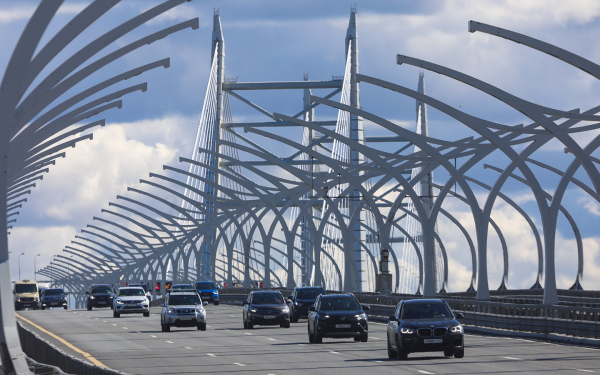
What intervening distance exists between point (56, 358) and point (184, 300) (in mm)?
18952

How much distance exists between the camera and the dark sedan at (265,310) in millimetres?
36781

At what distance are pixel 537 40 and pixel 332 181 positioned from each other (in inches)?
1309

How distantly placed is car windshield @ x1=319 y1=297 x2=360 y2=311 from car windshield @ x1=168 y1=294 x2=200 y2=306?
8.71m

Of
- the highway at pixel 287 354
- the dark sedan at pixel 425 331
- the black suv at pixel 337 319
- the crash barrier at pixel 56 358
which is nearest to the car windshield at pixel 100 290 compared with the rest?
the highway at pixel 287 354

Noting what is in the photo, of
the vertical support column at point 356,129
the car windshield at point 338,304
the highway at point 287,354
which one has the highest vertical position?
the vertical support column at point 356,129

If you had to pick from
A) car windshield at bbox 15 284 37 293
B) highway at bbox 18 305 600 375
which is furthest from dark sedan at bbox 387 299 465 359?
car windshield at bbox 15 284 37 293

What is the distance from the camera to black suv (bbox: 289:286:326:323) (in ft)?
135

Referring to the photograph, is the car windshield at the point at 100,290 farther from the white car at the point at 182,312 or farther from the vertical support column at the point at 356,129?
the white car at the point at 182,312

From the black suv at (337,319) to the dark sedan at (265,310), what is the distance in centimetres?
761

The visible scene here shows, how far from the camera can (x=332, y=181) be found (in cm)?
5712

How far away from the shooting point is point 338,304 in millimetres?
28969

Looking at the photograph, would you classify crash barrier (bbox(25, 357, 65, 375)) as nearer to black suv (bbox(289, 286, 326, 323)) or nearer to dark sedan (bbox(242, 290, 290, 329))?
dark sedan (bbox(242, 290, 290, 329))

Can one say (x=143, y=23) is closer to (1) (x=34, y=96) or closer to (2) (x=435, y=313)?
(1) (x=34, y=96)

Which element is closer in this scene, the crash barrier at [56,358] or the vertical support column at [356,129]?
the crash barrier at [56,358]
